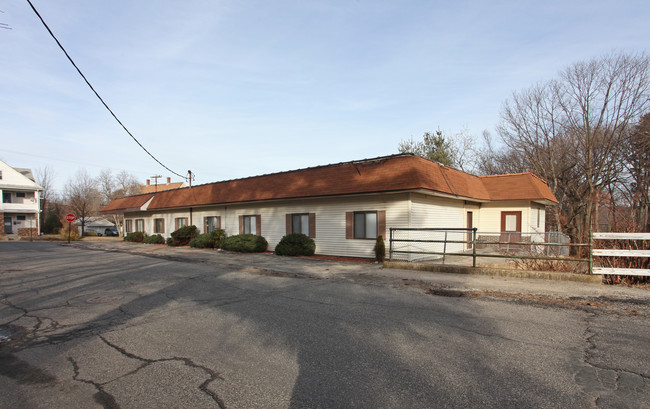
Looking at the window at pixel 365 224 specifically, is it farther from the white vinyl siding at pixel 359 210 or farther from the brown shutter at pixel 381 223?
the white vinyl siding at pixel 359 210

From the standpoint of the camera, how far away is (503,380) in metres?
4.09

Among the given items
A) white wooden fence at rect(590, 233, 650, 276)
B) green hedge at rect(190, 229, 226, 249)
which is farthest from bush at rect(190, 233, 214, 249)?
white wooden fence at rect(590, 233, 650, 276)

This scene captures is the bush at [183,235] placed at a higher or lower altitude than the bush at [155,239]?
higher

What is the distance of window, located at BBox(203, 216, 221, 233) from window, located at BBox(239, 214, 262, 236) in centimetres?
288

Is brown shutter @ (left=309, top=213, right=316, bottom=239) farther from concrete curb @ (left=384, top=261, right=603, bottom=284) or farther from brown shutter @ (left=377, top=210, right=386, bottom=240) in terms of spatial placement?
concrete curb @ (left=384, top=261, right=603, bottom=284)

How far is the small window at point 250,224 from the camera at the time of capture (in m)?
23.7

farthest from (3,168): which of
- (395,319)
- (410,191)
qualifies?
(395,319)

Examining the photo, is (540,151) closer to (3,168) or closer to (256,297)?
(256,297)

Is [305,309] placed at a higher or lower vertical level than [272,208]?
lower

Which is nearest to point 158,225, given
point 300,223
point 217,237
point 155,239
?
point 155,239

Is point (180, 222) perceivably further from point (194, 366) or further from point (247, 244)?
point (194, 366)

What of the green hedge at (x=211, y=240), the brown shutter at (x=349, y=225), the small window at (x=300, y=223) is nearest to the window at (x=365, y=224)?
the brown shutter at (x=349, y=225)

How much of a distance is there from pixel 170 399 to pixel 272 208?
18.8 metres

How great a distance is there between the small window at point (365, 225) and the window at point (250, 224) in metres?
7.36
